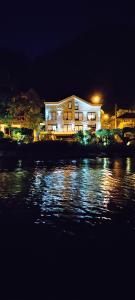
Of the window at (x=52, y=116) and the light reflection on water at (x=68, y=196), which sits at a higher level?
the window at (x=52, y=116)

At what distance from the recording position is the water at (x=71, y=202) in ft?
38.9

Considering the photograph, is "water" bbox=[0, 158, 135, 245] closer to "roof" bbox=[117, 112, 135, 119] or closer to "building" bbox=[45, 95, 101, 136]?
"building" bbox=[45, 95, 101, 136]

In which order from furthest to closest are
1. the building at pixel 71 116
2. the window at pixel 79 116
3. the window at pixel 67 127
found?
the window at pixel 67 127, the window at pixel 79 116, the building at pixel 71 116

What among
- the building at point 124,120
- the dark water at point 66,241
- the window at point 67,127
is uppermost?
the building at point 124,120

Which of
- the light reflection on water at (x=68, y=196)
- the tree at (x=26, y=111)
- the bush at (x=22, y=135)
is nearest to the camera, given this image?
the light reflection on water at (x=68, y=196)

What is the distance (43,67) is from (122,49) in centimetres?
3083

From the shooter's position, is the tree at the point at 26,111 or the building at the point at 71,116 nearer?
the tree at the point at 26,111

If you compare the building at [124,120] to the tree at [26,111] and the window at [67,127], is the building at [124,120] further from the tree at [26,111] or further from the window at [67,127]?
the tree at [26,111]

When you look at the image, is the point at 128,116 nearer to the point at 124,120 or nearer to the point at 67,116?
the point at 124,120

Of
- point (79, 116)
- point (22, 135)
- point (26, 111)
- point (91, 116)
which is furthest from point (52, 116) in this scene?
point (22, 135)

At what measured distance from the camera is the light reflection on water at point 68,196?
13281 millimetres

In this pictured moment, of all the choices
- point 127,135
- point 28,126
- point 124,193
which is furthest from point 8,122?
point 124,193

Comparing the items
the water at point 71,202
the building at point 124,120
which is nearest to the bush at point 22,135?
the building at point 124,120

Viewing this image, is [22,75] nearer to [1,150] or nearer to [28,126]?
[28,126]
